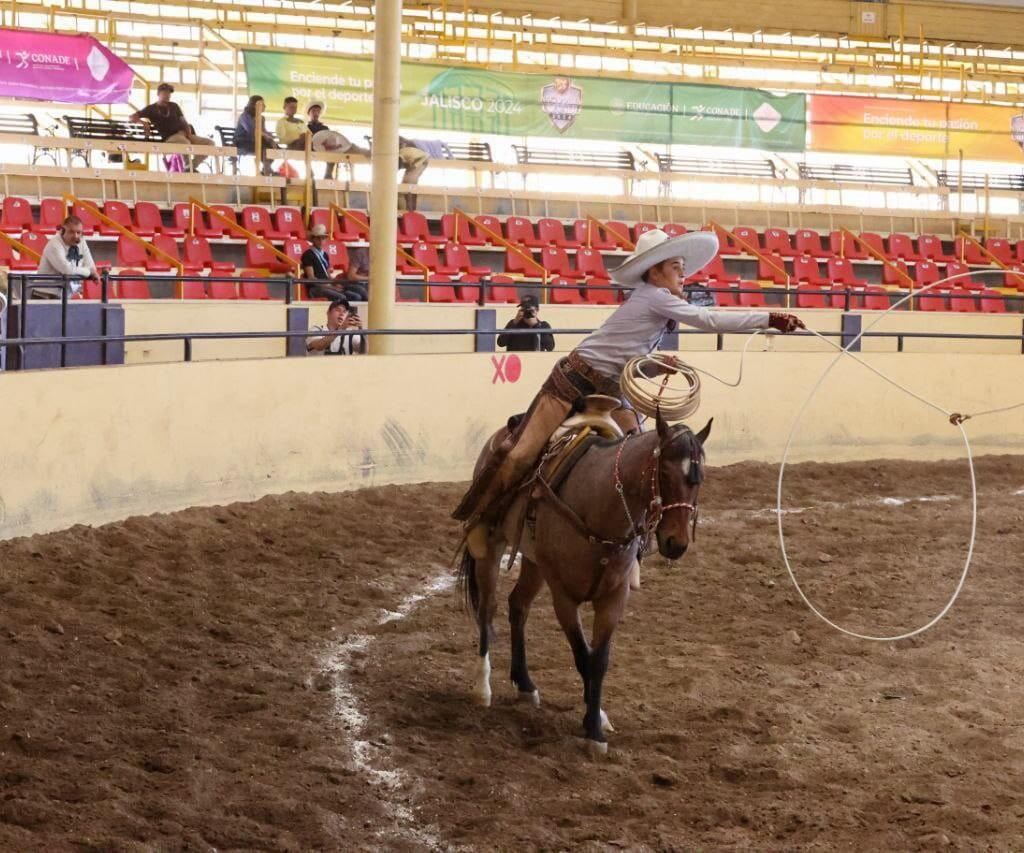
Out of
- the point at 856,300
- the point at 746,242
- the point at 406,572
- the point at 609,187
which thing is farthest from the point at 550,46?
the point at 406,572

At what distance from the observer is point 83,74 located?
2023 cm

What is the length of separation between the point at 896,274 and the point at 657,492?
19350mm

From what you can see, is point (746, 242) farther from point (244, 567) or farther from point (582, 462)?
point (582, 462)

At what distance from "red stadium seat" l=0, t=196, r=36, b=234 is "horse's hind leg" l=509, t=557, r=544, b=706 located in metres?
12.5

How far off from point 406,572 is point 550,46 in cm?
2126

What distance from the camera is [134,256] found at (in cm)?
1703

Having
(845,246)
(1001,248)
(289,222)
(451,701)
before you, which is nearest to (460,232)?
(289,222)

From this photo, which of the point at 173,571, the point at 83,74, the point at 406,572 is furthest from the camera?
the point at 83,74

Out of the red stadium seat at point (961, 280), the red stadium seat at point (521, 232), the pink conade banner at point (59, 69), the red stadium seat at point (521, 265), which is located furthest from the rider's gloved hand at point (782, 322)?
the red stadium seat at point (961, 280)

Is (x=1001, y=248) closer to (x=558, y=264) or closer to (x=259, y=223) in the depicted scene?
(x=558, y=264)

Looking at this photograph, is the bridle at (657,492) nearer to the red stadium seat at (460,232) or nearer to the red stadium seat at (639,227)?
the red stadium seat at (460,232)

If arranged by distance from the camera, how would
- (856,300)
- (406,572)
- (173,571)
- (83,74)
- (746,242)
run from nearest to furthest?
1. (173,571)
2. (406,572)
3. (83,74)
4. (856,300)
5. (746,242)

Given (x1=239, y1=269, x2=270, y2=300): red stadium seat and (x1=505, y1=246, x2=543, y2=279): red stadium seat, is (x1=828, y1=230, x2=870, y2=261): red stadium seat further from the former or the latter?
(x1=239, y1=269, x2=270, y2=300): red stadium seat

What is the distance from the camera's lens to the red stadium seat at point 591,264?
819 inches
